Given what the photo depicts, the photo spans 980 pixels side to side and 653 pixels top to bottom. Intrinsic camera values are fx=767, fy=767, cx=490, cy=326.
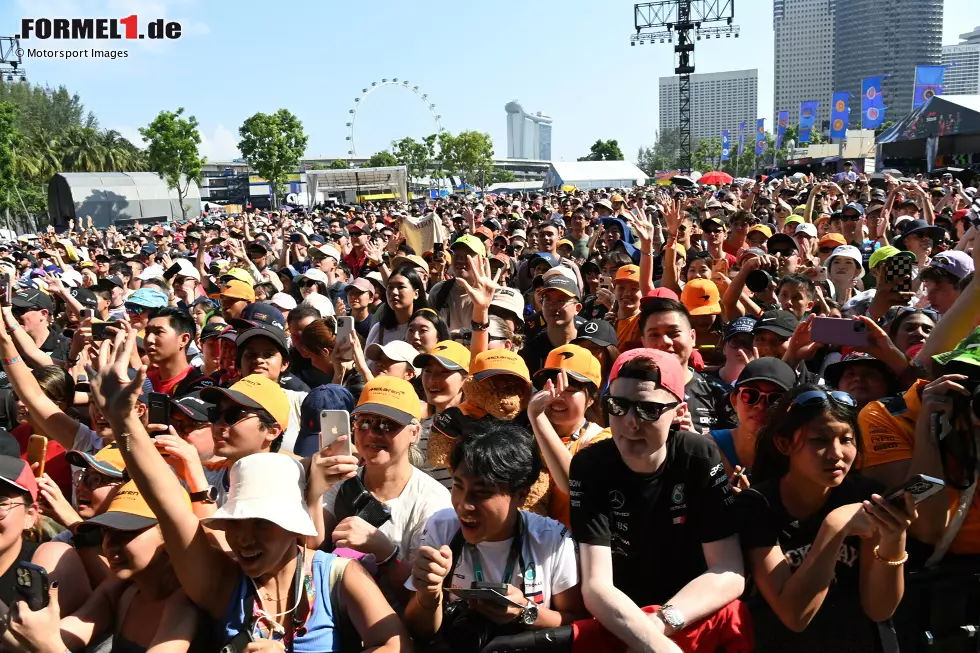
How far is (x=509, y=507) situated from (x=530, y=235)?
10047mm

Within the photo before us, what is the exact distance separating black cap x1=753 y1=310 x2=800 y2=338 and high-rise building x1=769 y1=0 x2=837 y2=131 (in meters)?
195

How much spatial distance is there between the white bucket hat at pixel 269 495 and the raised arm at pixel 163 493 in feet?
0.29

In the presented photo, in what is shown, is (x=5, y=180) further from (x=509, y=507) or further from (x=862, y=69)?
(x=862, y=69)

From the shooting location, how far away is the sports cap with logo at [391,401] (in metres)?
3.10

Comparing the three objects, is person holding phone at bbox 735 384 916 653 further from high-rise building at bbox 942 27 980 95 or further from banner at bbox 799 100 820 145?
high-rise building at bbox 942 27 980 95

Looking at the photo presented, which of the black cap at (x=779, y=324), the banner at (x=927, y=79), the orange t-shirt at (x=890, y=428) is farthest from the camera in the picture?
the banner at (x=927, y=79)

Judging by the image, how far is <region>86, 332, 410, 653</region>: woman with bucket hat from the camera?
223 cm

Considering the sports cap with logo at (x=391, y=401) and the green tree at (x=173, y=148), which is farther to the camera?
the green tree at (x=173, y=148)

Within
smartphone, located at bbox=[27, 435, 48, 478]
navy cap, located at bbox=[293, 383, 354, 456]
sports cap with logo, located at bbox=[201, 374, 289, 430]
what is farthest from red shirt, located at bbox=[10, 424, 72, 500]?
navy cap, located at bbox=[293, 383, 354, 456]

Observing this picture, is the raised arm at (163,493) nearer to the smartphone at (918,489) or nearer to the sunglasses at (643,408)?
the sunglasses at (643,408)

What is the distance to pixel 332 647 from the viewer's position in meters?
2.39

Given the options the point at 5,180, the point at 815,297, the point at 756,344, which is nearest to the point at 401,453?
the point at 756,344

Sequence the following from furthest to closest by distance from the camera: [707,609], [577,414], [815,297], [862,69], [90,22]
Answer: [862,69] < [90,22] < [815,297] < [577,414] < [707,609]

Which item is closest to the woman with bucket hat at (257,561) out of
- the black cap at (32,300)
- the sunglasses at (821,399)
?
the sunglasses at (821,399)
